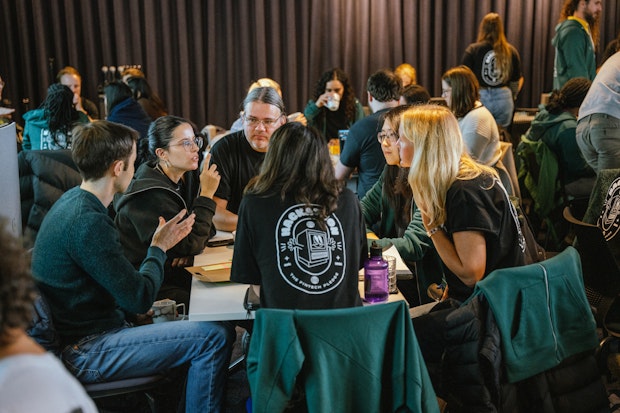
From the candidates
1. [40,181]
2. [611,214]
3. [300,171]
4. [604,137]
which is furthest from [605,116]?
[40,181]

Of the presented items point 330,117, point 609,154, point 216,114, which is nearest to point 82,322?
point 609,154

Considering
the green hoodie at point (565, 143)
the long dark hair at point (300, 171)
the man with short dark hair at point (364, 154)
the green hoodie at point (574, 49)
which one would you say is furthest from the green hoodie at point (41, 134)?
the green hoodie at point (574, 49)

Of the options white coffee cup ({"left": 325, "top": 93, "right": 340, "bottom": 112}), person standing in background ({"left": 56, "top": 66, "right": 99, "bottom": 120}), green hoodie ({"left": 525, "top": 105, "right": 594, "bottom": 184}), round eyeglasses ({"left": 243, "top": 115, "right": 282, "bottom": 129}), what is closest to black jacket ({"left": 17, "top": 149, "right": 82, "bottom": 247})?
round eyeglasses ({"left": 243, "top": 115, "right": 282, "bottom": 129})

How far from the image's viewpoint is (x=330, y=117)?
5.73 m

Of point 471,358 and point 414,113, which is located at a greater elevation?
point 414,113

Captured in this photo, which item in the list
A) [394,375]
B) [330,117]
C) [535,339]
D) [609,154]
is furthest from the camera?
[330,117]

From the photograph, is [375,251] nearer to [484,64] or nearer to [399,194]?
[399,194]

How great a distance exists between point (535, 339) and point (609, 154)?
230 cm

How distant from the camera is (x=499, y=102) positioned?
6.23 metres

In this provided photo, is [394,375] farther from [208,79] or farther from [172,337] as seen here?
[208,79]

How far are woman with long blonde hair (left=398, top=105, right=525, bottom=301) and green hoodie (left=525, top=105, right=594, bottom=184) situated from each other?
2481mm

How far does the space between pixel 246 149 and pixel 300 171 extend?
120cm

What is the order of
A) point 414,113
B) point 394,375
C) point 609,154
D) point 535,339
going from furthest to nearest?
point 609,154 < point 414,113 < point 535,339 < point 394,375

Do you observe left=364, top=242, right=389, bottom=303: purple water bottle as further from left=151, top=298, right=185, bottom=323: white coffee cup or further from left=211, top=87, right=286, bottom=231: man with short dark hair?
left=211, top=87, right=286, bottom=231: man with short dark hair
